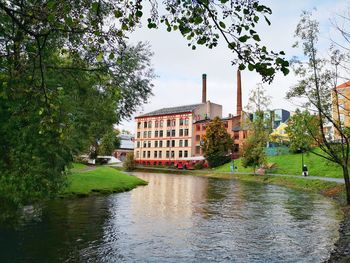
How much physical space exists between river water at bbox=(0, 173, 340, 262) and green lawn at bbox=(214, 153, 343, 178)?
88.8 feet

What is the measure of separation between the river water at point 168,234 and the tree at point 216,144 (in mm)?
53341

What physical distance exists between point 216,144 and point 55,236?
Result: 213 ft

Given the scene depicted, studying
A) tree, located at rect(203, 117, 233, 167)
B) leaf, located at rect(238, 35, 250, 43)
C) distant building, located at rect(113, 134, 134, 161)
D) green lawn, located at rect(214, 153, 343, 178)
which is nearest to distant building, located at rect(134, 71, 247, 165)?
tree, located at rect(203, 117, 233, 167)

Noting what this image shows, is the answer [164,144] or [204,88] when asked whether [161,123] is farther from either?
[204,88]

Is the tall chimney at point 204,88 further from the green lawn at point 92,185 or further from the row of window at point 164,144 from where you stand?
the green lawn at point 92,185

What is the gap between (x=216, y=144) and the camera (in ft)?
252

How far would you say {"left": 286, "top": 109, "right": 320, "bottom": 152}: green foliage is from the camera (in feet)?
77.0

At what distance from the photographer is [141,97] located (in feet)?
81.3

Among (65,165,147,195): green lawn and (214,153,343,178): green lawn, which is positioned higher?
(214,153,343,178): green lawn

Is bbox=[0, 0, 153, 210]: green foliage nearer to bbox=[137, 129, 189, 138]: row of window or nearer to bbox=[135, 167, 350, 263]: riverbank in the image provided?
bbox=[135, 167, 350, 263]: riverbank

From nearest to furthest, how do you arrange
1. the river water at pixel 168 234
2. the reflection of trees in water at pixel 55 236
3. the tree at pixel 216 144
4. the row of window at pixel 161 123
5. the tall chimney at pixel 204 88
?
the reflection of trees in water at pixel 55 236
the river water at pixel 168 234
the tree at pixel 216 144
the row of window at pixel 161 123
the tall chimney at pixel 204 88

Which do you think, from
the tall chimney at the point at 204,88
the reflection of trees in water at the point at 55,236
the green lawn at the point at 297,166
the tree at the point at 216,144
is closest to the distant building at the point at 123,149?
the tall chimney at the point at 204,88

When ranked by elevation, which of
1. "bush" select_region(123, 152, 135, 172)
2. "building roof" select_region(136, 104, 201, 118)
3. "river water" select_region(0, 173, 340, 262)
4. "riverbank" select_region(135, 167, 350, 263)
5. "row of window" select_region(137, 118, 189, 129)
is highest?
"building roof" select_region(136, 104, 201, 118)

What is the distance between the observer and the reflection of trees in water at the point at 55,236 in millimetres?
11023
